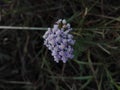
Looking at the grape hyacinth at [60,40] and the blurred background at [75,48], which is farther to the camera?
the blurred background at [75,48]

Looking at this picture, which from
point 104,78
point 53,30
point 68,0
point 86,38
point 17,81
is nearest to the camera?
point 53,30

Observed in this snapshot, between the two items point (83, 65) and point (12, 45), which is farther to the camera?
point (12, 45)

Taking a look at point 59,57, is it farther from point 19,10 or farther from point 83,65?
point 19,10

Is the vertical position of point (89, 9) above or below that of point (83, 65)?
above

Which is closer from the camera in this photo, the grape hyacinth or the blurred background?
the grape hyacinth

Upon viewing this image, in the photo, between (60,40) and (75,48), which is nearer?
(60,40)

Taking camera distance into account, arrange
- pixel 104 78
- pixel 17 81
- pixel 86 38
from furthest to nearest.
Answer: pixel 17 81
pixel 104 78
pixel 86 38

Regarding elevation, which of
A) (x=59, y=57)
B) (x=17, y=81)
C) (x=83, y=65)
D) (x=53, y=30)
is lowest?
(x=17, y=81)

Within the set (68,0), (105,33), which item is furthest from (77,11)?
→ (105,33)
